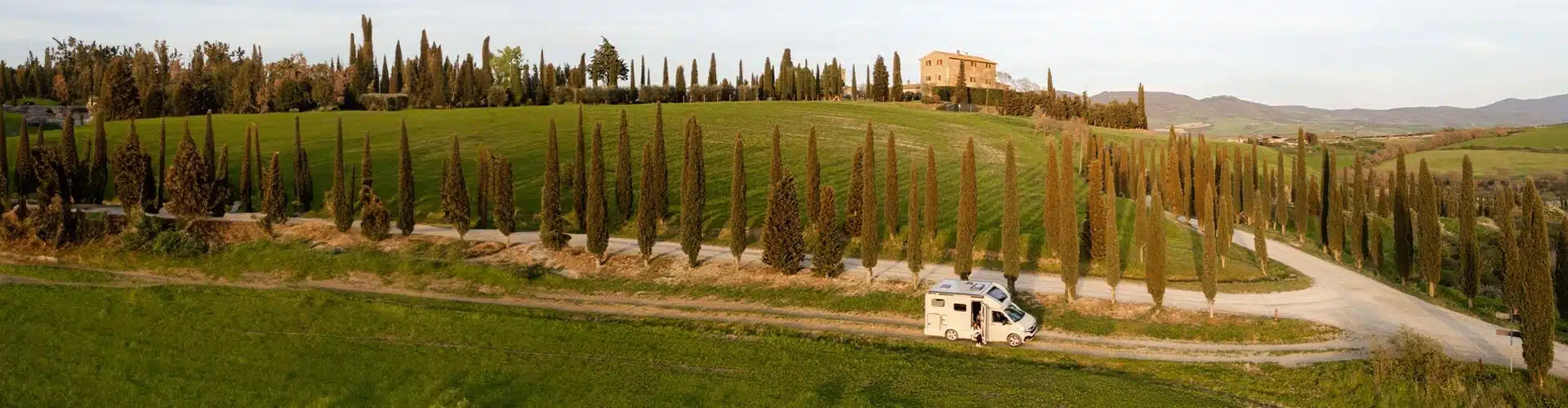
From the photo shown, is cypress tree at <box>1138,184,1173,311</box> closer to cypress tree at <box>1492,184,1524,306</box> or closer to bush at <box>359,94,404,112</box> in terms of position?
cypress tree at <box>1492,184,1524,306</box>

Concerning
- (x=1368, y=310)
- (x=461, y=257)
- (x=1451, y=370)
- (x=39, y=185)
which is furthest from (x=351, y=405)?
(x=39, y=185)

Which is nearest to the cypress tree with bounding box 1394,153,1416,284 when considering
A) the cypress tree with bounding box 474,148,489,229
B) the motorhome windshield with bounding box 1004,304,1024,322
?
the motorhome windshield with bounding box 1004,304,1024,322

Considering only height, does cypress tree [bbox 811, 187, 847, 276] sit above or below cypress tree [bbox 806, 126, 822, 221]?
below

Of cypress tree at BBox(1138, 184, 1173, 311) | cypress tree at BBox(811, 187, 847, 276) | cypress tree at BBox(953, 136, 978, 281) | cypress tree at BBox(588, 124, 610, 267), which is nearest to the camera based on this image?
cypress tree at BBox(1138, 184, 1173, 311)

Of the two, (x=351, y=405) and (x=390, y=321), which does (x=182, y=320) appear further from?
(x=351, y=405)

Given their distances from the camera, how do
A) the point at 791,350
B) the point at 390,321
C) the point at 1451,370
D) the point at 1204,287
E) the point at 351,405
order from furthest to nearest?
the point at 1204,287
the point at 390,321
the point at 791,350
the point at 1451,370
the point at 351,405

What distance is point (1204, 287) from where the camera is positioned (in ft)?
112

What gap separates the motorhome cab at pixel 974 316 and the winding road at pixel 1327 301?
7.88 metres

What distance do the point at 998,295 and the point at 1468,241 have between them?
21334 millimetres

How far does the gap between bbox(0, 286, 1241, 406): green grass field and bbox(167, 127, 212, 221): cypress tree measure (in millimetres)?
13786

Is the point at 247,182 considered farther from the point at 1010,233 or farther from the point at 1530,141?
the point at 1530,141

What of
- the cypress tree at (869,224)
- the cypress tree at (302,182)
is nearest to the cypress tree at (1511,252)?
the cypress tree at (869,224)

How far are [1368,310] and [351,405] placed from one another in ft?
126

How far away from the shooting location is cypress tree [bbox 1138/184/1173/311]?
34.8m
